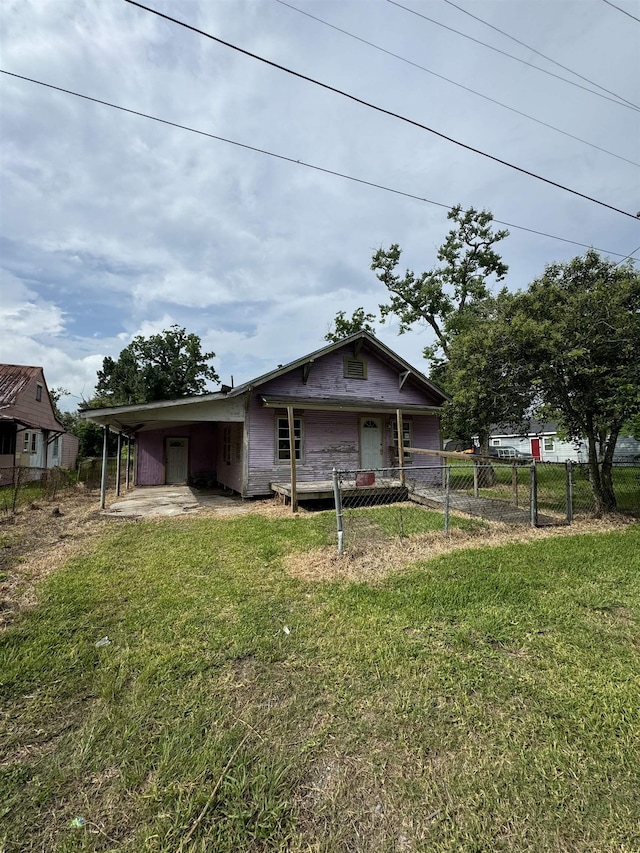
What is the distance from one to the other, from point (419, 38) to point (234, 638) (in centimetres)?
801

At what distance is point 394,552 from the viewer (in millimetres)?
5828

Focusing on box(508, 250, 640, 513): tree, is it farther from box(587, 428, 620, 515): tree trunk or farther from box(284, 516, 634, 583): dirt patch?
box(284, 516, 634, 583): dirt patch

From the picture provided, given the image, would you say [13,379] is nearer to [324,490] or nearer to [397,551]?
[324,490]

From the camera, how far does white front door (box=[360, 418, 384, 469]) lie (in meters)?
13.7

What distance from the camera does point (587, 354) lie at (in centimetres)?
807

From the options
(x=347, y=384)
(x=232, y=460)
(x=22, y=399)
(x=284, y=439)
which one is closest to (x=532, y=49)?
(x=347, y=384)

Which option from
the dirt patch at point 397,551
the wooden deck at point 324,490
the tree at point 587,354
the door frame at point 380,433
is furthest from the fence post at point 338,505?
the door frame at point 380,433

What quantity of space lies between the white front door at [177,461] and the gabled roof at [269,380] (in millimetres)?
4494

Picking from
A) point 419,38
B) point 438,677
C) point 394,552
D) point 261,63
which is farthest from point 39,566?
point 419,38

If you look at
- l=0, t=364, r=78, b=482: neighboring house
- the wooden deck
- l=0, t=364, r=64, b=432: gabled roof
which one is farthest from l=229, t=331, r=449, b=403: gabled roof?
l=0, t=364, r=64, b=432: gabled roof

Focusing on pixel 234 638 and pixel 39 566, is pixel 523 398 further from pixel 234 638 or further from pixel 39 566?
pixel 39 566

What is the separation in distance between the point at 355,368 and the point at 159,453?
983 centimetres

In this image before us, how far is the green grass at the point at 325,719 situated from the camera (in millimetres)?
1774

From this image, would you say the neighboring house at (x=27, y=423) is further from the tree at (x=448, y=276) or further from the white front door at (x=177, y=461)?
the tree at (x=448, y=276)
